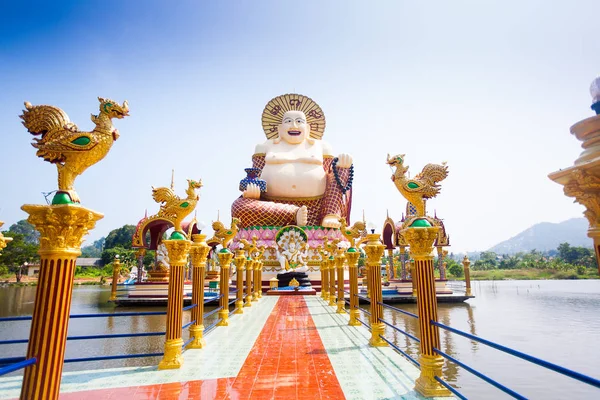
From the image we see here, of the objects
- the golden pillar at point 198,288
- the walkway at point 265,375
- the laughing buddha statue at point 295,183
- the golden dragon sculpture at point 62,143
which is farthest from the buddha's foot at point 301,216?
the golden dragon sculpture at point 62,143

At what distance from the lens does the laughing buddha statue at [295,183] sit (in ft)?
Result: 66.9

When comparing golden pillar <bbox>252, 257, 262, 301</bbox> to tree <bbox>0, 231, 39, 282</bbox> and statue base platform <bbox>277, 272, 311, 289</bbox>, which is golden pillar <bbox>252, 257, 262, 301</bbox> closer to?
statue base platform <bbox>277, 272, 311, 289</bbox>

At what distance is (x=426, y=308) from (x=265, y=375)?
2004 millimetres

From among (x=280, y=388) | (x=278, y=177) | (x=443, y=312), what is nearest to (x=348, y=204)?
(x=278, y=177)

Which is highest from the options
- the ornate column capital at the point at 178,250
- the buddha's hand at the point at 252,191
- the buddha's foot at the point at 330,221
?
the buddha's hand at the point at 252,191

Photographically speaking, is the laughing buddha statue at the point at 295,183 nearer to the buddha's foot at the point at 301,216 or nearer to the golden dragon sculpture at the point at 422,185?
the buddha's foot at the point at 301,216

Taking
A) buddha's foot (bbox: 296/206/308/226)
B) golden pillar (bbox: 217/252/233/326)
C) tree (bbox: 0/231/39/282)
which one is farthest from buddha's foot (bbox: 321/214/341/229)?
tree (bbox: 0/231/39/282)

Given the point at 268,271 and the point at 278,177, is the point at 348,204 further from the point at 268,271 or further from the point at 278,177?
the point at 268,271

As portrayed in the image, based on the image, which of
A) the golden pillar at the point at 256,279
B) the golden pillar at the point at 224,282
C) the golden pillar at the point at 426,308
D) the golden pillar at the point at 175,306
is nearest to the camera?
the golden pillar at the point at 426,308

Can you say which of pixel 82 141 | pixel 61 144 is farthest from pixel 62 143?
pixel 82 141

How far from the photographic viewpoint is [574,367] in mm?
6652

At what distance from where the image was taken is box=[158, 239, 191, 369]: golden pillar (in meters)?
4.37

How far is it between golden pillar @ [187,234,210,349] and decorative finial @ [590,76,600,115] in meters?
5.04

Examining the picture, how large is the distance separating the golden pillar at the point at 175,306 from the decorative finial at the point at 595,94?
445cm
